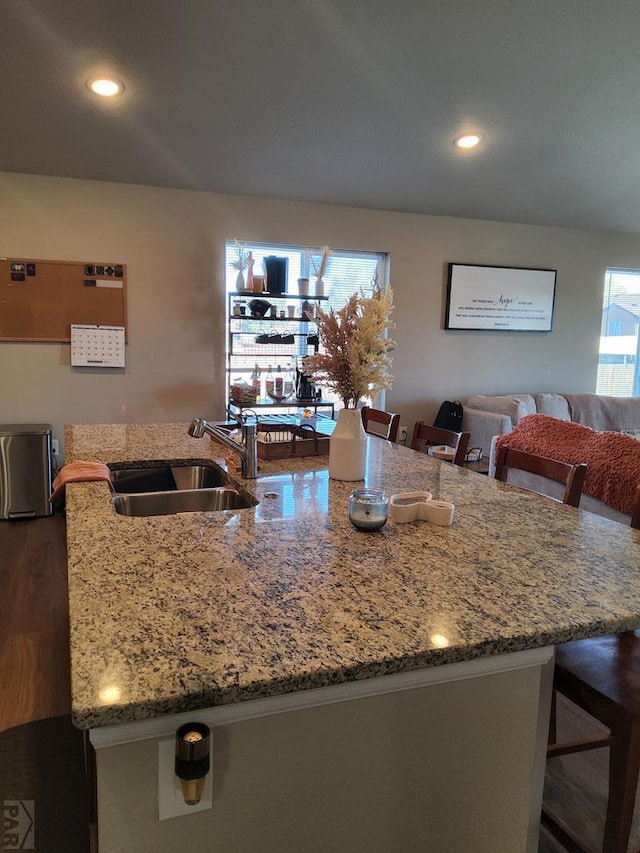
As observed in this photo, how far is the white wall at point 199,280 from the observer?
4.32 metres

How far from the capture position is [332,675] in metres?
0.81

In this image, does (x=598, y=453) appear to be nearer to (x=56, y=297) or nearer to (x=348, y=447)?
(x=348, y=447)

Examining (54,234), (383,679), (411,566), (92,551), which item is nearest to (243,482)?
(92,551)

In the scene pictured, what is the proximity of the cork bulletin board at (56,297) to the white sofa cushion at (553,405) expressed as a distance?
3.91 meters

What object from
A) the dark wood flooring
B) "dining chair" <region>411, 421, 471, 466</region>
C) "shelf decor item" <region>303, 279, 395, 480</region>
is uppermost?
"shelf decor item" <region>303, 279, 395, 480</region>

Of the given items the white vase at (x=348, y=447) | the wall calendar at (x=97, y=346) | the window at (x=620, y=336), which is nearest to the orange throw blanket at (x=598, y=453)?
the white vase at (x=348, y=447)

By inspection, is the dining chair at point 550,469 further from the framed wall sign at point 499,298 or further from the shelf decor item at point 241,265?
the framed wall sign at point 499,298

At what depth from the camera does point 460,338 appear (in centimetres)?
562

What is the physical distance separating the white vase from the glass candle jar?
46cm

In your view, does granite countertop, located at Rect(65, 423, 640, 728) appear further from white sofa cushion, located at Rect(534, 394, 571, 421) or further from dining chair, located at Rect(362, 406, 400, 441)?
white sofa cushion, located at Rect(534, 394, 571, 421)

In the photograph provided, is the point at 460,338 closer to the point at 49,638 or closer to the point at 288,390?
the point at 288,390

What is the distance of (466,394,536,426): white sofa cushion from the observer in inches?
203

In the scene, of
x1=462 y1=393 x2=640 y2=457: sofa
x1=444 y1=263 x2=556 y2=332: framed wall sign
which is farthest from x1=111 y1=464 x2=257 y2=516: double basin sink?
x1=444 y1=263 x2=556 y2=332: framed wall sign

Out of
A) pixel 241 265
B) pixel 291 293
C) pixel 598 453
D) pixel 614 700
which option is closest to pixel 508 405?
pixel 291 293
